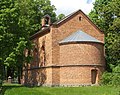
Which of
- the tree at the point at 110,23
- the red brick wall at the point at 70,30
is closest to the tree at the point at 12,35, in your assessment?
the red brick wall at the point at 70,30

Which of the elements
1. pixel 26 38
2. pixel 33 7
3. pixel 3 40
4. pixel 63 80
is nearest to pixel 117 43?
pixel 63 80

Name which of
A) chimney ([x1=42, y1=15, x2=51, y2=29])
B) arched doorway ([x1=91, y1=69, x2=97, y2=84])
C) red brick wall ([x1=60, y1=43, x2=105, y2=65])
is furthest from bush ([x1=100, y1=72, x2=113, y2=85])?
chimney ([x1=42, y1=15, x2=51, y2=29])

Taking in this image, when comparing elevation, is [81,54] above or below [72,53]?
below

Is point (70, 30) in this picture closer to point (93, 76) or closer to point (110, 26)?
point (110, 26)

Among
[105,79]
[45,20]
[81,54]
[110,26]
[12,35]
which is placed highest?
[45,20]

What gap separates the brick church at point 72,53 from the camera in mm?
46156

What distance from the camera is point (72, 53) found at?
46.4 metres

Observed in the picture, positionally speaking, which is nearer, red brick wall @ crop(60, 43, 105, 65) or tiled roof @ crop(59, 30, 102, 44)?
red brick wall @ crop(60, 43, 105, 65)

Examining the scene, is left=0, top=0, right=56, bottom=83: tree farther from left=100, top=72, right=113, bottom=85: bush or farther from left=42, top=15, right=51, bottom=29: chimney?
left=100, top=72, right=113, bottom=85: bush

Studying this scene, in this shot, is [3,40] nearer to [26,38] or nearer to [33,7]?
[26,38]

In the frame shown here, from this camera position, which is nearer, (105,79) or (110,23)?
(105,79)

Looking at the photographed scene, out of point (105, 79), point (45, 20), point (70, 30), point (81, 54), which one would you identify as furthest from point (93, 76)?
point (45, 20)

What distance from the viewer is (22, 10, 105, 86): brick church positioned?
46.2m

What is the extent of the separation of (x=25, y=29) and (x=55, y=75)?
8.14 m
